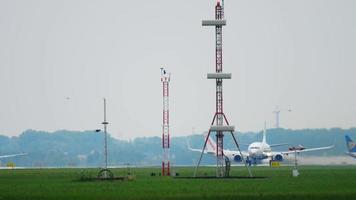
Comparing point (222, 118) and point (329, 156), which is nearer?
point (222, 118)

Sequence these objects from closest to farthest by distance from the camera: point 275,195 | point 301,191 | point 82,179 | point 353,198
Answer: point 353,198, point 275,195, point 301,191, point 82,179

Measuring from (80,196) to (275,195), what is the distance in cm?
1244

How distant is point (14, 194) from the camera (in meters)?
63.8

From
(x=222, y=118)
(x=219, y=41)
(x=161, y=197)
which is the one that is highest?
(x=219, y=41)

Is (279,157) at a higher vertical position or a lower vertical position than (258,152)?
lower

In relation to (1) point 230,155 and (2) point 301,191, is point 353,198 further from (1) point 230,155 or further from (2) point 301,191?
(1) point 230,155

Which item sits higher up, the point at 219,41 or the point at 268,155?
the point at 219,41

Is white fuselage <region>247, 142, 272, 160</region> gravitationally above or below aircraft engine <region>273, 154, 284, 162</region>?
above

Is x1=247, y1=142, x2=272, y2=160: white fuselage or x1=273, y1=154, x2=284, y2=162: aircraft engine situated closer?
x1=247, y1=142, x2=272, y2=160: white fuselage

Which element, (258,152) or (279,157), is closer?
(258,152)

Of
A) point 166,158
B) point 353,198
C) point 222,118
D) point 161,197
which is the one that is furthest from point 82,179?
point 353,198

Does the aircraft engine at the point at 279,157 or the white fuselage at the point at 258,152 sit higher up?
the white fuselage at the point at 258,152

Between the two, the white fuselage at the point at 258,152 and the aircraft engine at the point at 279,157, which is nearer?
the white fuselage at the point at 258,152

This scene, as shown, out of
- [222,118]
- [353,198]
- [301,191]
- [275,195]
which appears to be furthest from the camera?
[222,118]
